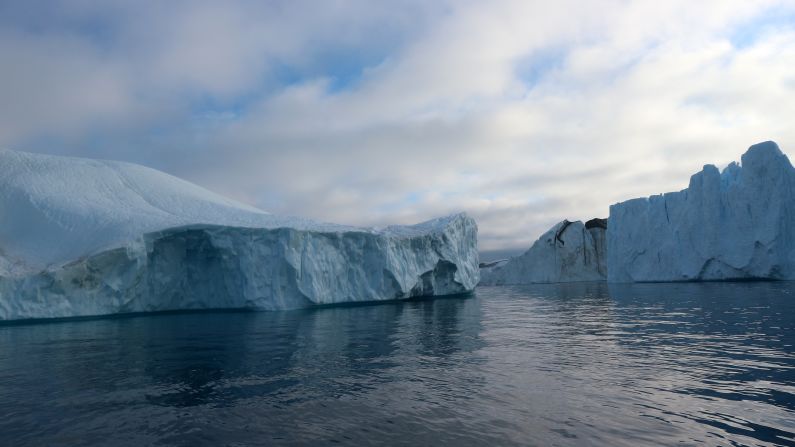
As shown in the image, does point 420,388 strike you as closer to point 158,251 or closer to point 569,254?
point 158,251

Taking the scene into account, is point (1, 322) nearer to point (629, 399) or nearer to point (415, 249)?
point (415, 249)

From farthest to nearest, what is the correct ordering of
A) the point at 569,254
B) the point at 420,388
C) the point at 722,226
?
the point at 569,254 → the point at 722,226 → the point at 420,388

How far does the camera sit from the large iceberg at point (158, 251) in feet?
68.2

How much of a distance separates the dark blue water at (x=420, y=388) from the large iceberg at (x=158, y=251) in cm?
836

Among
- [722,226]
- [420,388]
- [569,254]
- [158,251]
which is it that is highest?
[722,226]

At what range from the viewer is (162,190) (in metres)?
28.8

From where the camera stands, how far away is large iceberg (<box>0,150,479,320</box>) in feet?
68.2

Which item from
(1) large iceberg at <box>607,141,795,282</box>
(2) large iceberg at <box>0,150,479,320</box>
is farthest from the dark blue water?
(1) large iceberg at <box>607,141,795,282</box>

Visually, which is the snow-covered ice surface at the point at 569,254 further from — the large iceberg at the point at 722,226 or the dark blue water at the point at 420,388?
the dark blue water at the point at 420,388

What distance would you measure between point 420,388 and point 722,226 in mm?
38575

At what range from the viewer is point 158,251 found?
23453 mm

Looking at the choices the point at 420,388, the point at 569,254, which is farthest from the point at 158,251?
the point at 569,254

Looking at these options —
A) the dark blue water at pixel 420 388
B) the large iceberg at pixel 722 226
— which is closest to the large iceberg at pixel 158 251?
the dark blue water at pixel 420 388

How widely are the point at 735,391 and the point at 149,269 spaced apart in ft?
76.6
